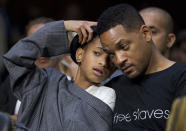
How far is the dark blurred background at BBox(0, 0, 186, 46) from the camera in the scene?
19.0 feet

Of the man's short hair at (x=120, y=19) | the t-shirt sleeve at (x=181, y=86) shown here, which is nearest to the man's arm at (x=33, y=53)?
the man's short hair at (x=120, y=19)

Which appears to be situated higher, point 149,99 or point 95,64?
point 95,64

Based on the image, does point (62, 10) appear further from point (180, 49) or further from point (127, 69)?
point (127, 69)

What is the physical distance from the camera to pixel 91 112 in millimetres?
2275

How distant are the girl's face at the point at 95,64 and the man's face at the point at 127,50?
11cm

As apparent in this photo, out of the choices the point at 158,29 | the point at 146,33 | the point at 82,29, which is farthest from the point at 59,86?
the point at 158,29

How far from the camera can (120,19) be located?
94.1 inches

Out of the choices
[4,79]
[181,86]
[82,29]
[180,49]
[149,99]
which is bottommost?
[4,79]

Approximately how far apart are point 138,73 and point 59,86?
0.48 meters

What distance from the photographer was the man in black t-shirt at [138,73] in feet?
7.25

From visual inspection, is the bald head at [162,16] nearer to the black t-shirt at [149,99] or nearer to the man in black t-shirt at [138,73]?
the man in black t-shirt at [138,73]

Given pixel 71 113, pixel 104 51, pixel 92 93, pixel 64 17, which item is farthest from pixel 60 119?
pixel 64 17

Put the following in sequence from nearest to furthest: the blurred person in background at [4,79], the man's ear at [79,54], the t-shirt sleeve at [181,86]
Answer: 1. the t-shirt sleeve at [181,86]
2. the man's ear at [79,54]
3. the blurred person in background at [4,79]

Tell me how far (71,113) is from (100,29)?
1.75 ft
